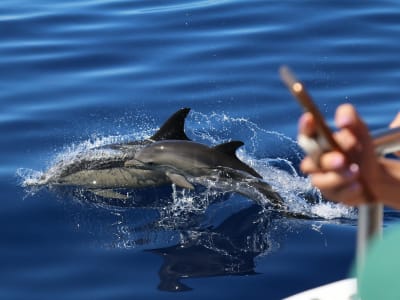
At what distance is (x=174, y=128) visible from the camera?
776cm

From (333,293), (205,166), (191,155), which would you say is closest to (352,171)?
(333,293)

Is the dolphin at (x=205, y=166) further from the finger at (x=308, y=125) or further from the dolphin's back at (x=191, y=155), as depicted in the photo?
the finger at (x=308, y=125)

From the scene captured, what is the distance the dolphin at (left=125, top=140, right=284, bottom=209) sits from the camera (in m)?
7.26

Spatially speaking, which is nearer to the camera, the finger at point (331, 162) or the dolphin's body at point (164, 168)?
the finger at point (331, 162)

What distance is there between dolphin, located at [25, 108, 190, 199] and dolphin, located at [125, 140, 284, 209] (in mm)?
97

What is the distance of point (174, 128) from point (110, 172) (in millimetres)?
679

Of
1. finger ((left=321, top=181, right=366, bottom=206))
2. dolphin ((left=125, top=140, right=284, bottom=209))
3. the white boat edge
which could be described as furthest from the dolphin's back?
finger ((left=321, top=181, right=366, bottom=206))

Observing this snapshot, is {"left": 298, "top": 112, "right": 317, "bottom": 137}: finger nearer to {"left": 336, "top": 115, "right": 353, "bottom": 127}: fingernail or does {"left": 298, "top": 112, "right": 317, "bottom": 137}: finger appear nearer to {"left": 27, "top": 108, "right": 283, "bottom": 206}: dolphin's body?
{"left": 336, "top": 115, "right": 353, "bottom": 127}: fingernail

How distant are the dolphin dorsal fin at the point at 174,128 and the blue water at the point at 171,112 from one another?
54 cm

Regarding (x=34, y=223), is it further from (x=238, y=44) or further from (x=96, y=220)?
(x=238, y=44)

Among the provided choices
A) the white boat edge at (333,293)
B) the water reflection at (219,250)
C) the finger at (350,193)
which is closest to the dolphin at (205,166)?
the water reflection at (219,250)

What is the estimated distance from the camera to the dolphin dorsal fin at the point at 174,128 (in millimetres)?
7621

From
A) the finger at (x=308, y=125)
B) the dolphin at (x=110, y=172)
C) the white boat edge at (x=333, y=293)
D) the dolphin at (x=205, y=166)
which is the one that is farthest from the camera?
the dolphin at (x=110, y=172)

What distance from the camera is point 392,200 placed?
2.64 metres
